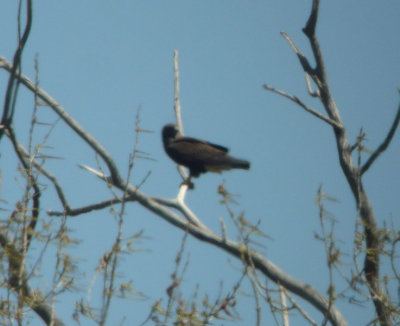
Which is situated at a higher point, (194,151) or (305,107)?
(194,151)

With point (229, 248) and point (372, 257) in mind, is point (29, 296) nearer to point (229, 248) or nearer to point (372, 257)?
point (229, 248)

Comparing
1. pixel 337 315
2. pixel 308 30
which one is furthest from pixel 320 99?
pixel 337 315

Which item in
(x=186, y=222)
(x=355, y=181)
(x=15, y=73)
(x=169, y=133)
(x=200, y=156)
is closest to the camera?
(x=15, y=73)

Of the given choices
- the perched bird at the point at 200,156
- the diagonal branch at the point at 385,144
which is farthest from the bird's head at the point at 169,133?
the diagonal branch at the point at 385,144

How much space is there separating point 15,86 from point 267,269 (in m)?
1.50

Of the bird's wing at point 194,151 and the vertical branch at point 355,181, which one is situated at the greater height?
the bird's wing at point 194,151

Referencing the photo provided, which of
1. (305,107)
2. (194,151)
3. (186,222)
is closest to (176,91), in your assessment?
(305,107)

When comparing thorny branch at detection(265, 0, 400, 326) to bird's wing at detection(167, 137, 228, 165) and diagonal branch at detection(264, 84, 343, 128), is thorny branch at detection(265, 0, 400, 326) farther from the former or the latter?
bird's wing at detection(167, 137, 228, 165)

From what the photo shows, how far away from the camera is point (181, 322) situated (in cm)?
338

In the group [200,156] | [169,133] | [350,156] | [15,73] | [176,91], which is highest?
[169,133]

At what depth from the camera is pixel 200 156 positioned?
25.1 feet

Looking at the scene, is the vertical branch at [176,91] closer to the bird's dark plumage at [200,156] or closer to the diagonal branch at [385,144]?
the bird's dark plumage at [200,156]

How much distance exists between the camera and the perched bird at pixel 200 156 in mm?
7570

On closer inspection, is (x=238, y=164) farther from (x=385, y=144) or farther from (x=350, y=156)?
(x=385, y=144)
